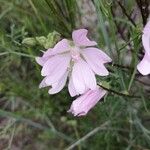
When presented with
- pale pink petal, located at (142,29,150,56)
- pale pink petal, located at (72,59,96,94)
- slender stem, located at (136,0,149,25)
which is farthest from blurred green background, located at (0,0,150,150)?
pale pink petal, located at (142,29,150,56)

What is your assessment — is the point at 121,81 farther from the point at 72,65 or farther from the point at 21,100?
the point at 21,100

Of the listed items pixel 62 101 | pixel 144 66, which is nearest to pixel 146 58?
pixel 144 66

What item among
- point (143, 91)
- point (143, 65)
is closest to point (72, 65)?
point (143, 65)

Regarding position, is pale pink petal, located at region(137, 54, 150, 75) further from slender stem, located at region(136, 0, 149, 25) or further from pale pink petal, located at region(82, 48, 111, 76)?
slender stem, located at region(136, 0, 149, 25)

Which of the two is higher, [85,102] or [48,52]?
[48,52]

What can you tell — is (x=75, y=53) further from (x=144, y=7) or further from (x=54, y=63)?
(x=144, y=7)

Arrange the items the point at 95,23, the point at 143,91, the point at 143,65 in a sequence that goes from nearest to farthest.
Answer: the point at 143,65, the point at 143,91, the point at 95,23

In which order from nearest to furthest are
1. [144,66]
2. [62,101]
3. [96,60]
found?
[144,66] → [96,60] → [62,101]
